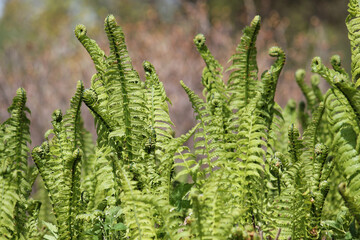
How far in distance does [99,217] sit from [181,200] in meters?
0.22

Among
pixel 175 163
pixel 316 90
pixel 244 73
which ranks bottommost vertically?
pixel 175 163

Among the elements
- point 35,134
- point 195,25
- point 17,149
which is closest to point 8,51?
point 35,134

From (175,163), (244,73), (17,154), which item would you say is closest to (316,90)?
(244,73)

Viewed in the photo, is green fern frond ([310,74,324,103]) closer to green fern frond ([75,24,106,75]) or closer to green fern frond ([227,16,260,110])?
green fern frond ([227,16,260,110])

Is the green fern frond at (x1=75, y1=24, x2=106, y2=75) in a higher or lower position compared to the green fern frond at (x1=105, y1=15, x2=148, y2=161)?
higher

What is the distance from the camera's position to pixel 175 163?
962mm

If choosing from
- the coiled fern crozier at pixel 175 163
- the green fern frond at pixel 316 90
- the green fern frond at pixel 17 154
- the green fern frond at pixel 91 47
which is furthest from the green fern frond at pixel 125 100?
the green fern frond at pixel 316 90

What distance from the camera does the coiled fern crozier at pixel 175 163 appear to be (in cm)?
86

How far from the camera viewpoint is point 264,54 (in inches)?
343

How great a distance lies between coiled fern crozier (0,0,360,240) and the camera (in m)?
0.86

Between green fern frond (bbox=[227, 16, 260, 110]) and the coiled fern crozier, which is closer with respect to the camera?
the coiled fern crozier

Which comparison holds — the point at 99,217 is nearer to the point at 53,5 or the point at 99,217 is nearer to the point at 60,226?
the point at 60,226

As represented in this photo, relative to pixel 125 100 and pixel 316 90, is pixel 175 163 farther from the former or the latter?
pixel 316 90

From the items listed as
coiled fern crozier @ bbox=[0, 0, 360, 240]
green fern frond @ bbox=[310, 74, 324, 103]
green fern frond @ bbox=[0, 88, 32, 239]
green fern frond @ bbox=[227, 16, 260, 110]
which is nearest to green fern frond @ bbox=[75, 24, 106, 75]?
coiled fern crozier @ bbox=[0, 0, 360, 240]
